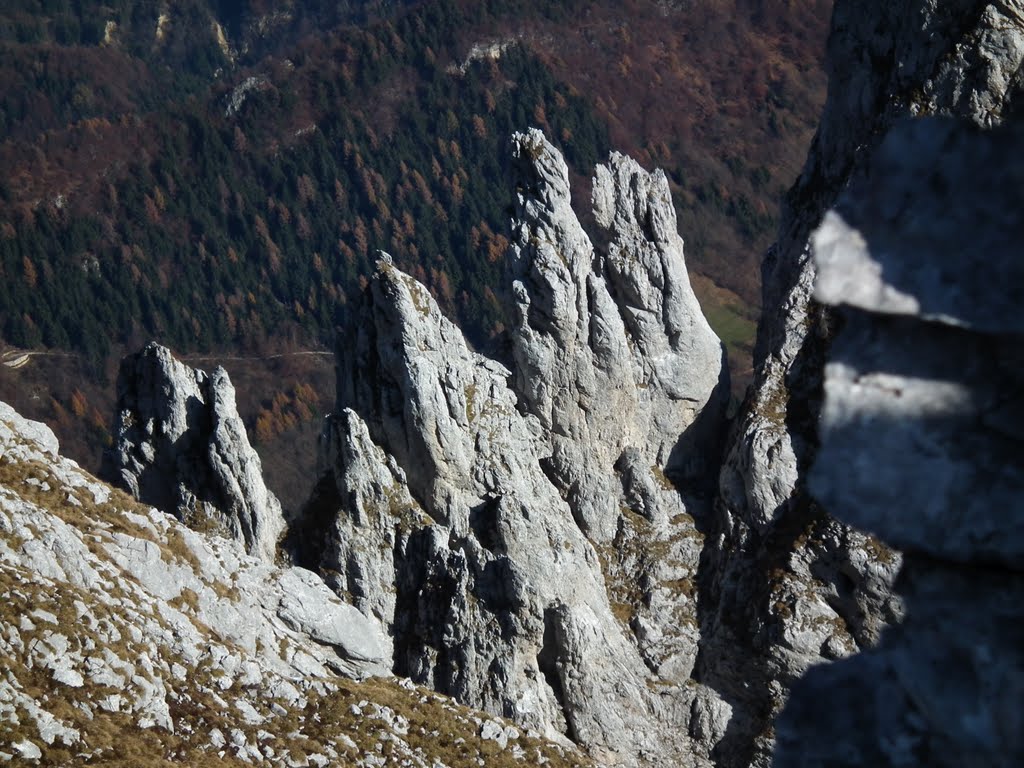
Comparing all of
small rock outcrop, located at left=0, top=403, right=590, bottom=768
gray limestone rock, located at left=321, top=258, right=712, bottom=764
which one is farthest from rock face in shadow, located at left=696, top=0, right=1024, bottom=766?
small rock outcrop, located at left=0, top=403, right=590, bottom=768

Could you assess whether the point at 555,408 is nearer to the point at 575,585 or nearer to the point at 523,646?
the point at 575,585

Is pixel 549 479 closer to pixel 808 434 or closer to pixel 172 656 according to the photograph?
pixel 808 434

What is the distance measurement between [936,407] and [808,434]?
45.7m

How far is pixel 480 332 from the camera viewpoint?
191 metres

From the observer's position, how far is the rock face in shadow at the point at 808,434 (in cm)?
4897

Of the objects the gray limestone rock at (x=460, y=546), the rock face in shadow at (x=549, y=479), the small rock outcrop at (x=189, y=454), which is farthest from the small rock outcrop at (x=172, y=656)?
the small rock outcrop at (x=189, y=454)

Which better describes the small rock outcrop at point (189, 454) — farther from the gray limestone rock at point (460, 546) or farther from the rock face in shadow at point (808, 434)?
the rock face in shadow at point (808, 434)

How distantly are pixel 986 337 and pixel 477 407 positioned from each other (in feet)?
151

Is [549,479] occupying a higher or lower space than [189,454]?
higher

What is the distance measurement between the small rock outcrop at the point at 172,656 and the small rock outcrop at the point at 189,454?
6.20 metres

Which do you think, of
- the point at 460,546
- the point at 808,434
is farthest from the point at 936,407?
the point at 808,434

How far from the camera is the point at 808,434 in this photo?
5294cm

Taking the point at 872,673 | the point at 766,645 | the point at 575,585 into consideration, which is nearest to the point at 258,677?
the point at 575,585

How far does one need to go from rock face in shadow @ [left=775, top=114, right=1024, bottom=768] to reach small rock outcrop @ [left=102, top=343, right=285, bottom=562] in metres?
43.5
